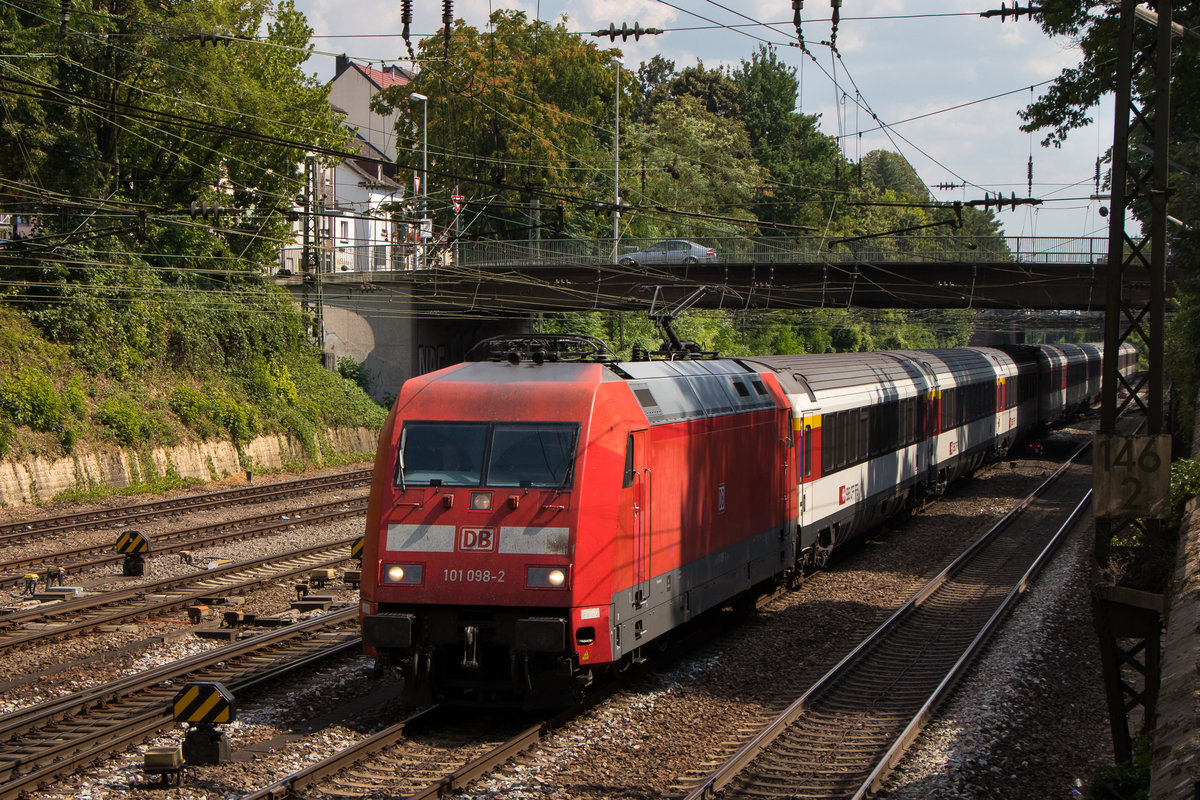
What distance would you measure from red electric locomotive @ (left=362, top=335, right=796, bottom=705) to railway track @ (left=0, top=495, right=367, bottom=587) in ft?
31.2

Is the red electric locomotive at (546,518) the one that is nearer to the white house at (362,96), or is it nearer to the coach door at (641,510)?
the coach door at (641,510)

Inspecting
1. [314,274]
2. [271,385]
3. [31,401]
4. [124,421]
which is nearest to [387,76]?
[314,274]

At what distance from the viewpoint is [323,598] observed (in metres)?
15.2

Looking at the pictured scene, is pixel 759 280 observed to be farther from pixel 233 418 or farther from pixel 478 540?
pixel 478 540

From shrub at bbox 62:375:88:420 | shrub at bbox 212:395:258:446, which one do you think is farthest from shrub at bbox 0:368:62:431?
shrub at bbox 212:395:258:446

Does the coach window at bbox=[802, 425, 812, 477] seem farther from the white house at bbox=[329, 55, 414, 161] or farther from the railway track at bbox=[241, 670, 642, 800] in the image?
the white house at bbox=[329, 55, 414, 161]

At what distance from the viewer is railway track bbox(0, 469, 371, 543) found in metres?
21.7

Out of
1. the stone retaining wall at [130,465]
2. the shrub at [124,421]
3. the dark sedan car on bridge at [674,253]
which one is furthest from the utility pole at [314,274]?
the dark sedan car on bridge at [674,253]

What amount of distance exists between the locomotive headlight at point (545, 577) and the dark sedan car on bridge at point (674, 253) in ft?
109

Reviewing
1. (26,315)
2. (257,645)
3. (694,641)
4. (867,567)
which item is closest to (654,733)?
(694,641)

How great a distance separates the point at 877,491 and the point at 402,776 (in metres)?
13.3

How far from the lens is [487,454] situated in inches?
397

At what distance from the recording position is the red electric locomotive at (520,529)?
9.59 metres

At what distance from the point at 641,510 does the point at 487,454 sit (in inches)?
61.3
